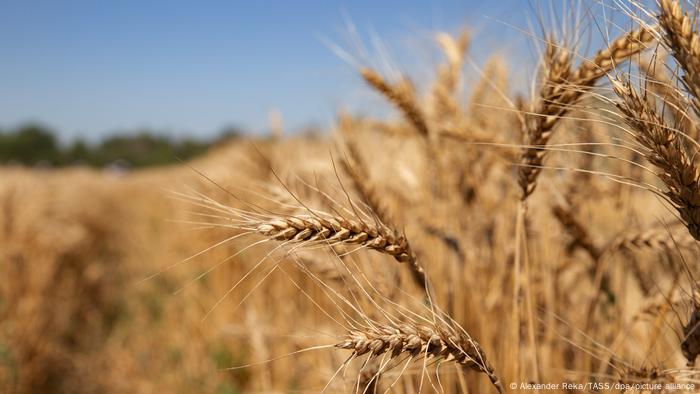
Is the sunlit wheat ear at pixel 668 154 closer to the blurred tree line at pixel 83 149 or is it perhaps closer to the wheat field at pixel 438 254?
the wheat field at pixel 438 254

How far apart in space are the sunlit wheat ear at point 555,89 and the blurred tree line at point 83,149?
2359 cm

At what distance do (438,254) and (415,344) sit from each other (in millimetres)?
1225

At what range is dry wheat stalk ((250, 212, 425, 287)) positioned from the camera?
2.62ft

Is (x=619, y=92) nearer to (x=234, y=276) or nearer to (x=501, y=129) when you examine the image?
(x=501, y=129)

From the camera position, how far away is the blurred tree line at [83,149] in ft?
90.3

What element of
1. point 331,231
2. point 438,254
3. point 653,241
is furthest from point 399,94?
point 331,231

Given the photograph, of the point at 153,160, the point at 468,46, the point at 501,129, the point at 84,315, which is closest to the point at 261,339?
the point at 501,129

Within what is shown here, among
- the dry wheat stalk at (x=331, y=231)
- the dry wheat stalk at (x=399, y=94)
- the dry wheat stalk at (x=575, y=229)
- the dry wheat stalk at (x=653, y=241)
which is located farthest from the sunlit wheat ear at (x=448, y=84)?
the dry wheat stalk at (x=331, y=231)

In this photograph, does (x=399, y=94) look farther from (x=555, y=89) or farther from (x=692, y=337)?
(x=692, y=337)

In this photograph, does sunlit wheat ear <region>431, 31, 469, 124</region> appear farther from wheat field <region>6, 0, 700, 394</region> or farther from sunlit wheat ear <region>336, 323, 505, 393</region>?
sunlit wheat ear <region>336, 323, 505, 393</region>

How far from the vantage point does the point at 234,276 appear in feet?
11.7

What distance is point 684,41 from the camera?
71 cm

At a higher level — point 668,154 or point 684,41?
point 684,41

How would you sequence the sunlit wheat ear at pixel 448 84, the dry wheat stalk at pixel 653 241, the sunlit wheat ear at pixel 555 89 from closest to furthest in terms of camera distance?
1. the sunlit wheat ear at pixel 555 89
2. the dry wheat stalk at pixel 653 241
3. the sunlit wheat ear at pixel 448 84
